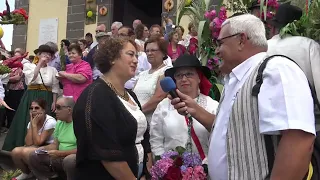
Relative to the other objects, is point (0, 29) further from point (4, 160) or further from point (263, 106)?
point (4, 160)

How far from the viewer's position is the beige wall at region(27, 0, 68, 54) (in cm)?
1419

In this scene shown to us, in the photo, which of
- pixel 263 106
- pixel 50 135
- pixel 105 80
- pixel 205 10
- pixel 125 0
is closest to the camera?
pixel 263 106

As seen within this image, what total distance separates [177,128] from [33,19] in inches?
474

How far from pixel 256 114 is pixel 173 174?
1032mm

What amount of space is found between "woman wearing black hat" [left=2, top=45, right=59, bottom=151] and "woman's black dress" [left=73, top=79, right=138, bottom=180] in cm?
467

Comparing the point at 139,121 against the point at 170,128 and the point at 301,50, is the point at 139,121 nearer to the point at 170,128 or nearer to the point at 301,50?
the point at 170,128

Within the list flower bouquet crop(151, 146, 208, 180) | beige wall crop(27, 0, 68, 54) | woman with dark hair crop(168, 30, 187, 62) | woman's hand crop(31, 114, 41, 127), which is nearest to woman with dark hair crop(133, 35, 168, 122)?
woman with dark hair crop(168, 30, 187, 62)

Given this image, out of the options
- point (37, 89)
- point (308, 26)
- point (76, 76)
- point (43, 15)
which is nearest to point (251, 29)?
point (308, 26)

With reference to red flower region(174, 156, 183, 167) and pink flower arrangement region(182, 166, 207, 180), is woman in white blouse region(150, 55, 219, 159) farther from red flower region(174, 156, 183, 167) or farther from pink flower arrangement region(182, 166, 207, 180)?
pink flower arrangement region(182, 166, 207, 180)

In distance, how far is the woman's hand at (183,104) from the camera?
266 cm

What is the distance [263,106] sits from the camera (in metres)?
2.08

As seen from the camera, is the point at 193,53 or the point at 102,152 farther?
the point at 193,53

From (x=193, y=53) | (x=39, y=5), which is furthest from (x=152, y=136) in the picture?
(x=39, y=5)

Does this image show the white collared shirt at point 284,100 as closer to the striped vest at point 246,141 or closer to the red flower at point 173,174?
the striped vest at point 246,141
